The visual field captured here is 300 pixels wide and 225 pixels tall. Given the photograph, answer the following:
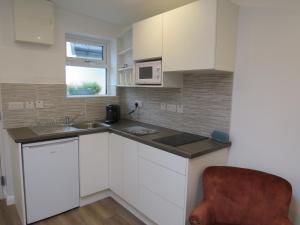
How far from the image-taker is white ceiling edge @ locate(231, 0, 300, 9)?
1.50 m

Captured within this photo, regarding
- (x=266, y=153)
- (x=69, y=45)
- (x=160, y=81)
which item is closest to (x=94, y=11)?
(x=69, y=45)

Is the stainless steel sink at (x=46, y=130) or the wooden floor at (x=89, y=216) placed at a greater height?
the stainless steel sink at (x=46, y=130)

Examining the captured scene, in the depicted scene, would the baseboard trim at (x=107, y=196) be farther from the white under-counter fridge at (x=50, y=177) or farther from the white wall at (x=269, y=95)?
the white wall at (x=269, y=95)

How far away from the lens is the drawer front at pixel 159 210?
1.71 metres

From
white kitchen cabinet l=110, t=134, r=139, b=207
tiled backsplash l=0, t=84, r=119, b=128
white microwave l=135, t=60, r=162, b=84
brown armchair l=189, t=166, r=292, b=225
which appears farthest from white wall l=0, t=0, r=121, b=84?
brown armchair l=189, t=166, r=292, b=225

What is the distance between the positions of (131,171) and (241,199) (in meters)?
1.09

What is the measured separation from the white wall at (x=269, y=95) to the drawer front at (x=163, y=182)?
636 mm

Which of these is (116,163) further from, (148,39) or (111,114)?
(148,39)

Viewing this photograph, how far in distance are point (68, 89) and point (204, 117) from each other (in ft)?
6.02

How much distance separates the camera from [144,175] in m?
2.02

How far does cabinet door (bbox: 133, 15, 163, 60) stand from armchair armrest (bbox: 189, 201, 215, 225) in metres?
1.41

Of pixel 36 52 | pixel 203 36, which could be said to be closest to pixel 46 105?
pixel 36 52

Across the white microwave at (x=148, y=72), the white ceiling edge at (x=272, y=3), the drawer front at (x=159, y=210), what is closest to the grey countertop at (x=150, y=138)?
the drawer front at (x=159, y=210)

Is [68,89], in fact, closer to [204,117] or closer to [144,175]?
[144,175]
